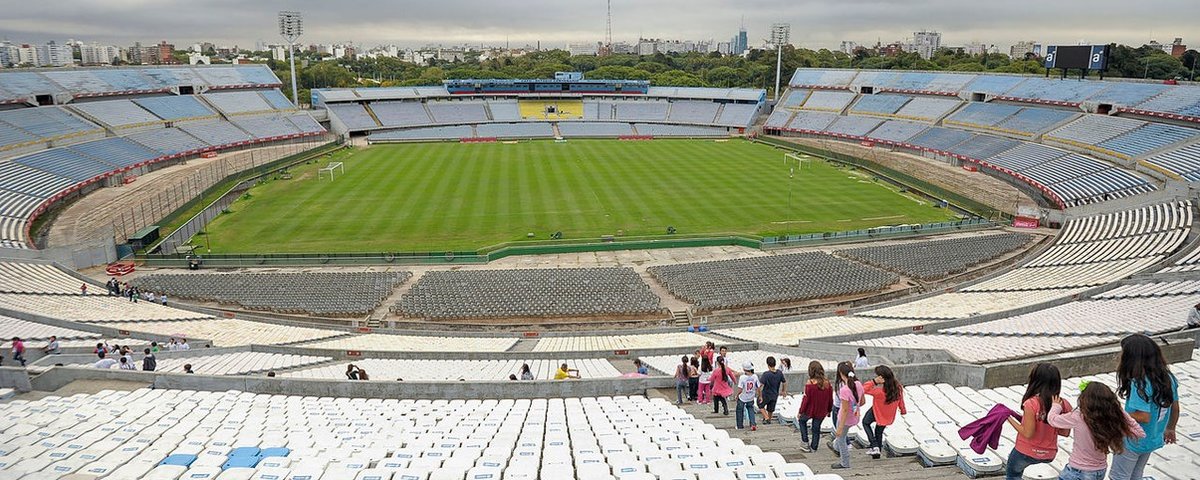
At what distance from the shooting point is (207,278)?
115 feet

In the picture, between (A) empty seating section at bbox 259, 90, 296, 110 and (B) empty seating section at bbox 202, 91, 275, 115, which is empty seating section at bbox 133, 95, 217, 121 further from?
(A) empty seating section at bbox 259, 90, 296, 110

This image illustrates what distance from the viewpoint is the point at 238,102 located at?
291 feet

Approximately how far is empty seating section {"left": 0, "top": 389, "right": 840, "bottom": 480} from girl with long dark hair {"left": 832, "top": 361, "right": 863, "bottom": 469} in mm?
907

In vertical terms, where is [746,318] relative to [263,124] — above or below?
below

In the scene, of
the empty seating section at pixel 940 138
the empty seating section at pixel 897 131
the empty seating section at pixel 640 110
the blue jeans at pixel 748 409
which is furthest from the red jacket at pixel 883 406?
the empty seating section at pixel 640 110

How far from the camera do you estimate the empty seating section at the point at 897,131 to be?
80000 millimetres

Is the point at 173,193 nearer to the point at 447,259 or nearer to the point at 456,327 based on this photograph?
the point at 447,259

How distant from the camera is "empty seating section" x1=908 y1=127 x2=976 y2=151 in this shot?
7350cm

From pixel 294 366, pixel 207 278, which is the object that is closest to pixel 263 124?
pixel 207 278

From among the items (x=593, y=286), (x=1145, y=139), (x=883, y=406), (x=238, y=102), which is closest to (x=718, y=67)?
(x=238, y=102)

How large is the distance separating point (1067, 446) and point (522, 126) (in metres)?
93.2

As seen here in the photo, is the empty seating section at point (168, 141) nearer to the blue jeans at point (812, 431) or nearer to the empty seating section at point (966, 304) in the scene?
the empty seating section at point (966, 304)

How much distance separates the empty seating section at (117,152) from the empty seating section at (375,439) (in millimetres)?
A: 58057

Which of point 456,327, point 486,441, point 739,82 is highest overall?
point 739,82
